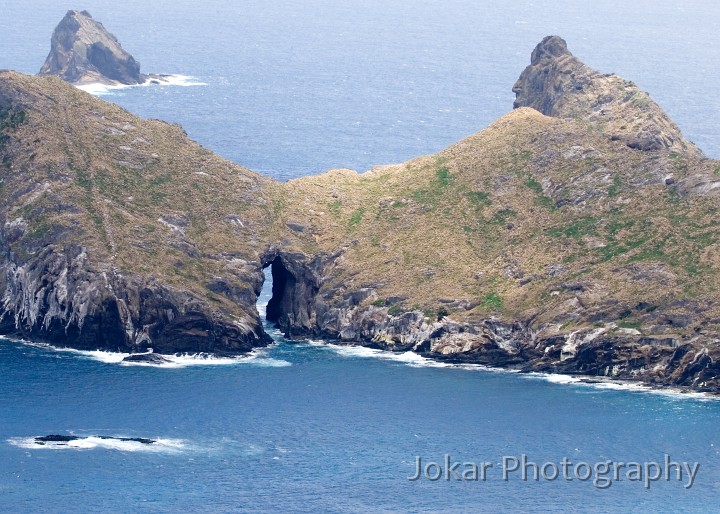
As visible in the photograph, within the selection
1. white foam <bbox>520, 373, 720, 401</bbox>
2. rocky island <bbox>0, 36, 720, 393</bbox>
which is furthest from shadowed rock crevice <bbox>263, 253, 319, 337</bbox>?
white foam <bbox>520, 373, 720, 401</bbox>

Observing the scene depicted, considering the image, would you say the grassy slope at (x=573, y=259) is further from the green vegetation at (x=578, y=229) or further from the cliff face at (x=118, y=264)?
the cliff face at (x=118, y=264)

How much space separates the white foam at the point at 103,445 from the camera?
159250 mm

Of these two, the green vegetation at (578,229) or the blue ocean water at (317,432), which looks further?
the green vegetation at (578,229)

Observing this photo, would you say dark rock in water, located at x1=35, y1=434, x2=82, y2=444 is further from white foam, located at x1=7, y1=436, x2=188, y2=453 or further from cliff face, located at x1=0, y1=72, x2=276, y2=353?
cliff face, located at x1=0, y1=72, x2=276, y2=353

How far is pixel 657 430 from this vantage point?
545 ft

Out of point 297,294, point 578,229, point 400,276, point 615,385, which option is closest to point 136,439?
point 297,294

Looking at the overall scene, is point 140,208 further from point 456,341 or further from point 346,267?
point 456,341

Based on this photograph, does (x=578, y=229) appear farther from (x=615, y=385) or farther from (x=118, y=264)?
(x=118, y=264)

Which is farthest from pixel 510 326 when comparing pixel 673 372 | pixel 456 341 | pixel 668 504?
pixel 668 504

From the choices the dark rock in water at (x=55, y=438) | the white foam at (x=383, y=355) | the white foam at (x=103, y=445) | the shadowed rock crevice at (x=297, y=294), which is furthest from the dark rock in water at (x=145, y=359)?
the white foam at (x=103, y=445)

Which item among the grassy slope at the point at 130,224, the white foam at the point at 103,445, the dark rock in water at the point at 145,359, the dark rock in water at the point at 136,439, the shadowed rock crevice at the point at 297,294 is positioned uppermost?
the grassy slope at the point at 130,224

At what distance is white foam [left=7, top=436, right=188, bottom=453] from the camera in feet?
522

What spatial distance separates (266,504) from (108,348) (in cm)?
4223

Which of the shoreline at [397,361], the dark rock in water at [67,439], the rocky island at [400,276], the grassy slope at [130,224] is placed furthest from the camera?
the grassy slope at [130,224]
